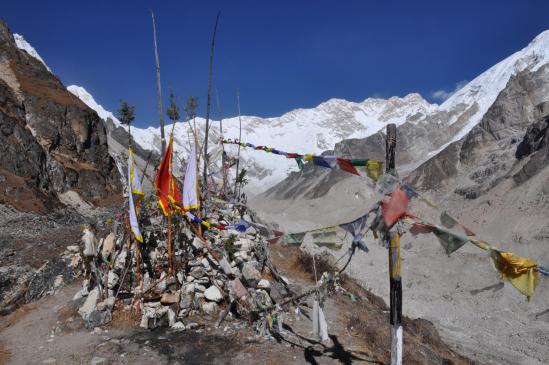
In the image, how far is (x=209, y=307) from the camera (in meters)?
10.2

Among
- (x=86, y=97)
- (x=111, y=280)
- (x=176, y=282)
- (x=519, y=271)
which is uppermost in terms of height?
(x=86, y=97)

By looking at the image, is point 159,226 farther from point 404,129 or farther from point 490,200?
point 404,129

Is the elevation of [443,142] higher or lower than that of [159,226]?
higher

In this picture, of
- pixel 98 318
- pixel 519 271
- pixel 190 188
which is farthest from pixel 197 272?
pixel 519 271

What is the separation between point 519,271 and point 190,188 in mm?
7651

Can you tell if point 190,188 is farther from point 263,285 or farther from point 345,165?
point 345,165

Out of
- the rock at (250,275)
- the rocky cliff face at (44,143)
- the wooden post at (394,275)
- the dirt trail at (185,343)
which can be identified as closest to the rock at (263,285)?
the rock at (250,275)

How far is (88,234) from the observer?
35.4 feet

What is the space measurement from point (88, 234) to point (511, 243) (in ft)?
112

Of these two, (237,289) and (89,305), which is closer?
(89,305)

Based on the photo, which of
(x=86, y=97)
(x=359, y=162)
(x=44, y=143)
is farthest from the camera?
(x=86, y=97)

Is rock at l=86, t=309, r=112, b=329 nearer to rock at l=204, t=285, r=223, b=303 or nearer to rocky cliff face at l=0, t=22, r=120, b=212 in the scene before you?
rock at l=204, t=285, r=223, b=303

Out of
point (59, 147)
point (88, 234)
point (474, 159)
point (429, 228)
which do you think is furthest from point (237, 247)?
point (474, 159)

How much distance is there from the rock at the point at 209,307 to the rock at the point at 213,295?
122mm
